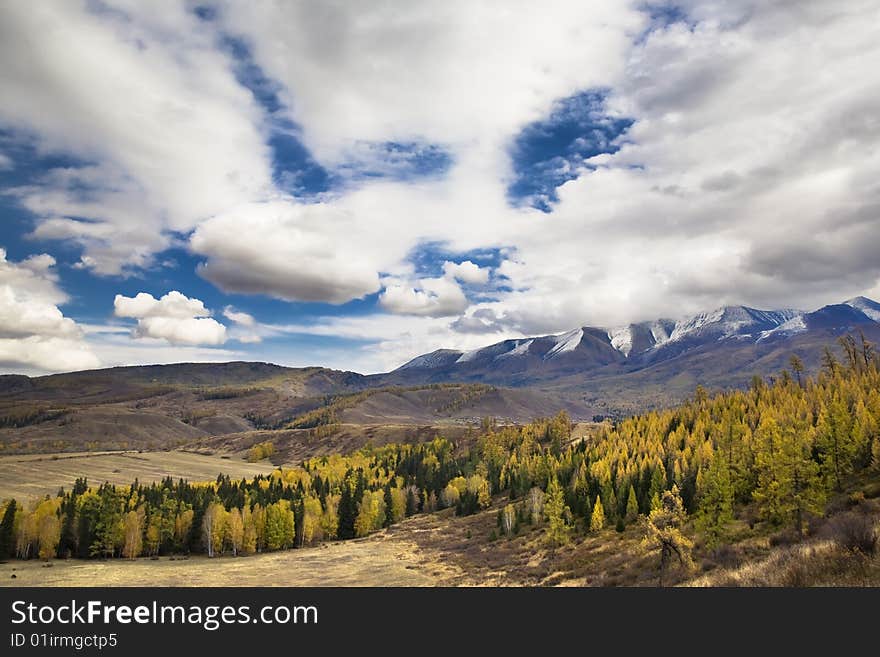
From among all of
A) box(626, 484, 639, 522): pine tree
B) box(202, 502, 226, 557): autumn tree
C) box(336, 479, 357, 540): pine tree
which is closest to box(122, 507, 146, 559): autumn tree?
box(202, 502, 226, 557): autumn tree

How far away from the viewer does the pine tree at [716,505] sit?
202 feet

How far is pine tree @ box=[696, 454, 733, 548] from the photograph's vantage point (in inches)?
2422

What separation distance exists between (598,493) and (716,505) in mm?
38634

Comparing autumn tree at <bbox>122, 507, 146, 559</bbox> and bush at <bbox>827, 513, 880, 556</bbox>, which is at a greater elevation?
bush at <bbox>827, 513, 880, 556</bbox>

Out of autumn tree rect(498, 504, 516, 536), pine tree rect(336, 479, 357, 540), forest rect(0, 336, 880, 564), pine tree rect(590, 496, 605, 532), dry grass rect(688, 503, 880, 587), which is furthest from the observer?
pine tree rect(336, 479, 357, 540)

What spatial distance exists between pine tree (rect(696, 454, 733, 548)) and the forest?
0.27m

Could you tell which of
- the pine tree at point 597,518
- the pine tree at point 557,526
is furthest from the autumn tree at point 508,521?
the pine tree at point 597,518

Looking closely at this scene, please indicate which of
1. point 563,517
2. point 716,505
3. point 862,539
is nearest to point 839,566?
point 862,539

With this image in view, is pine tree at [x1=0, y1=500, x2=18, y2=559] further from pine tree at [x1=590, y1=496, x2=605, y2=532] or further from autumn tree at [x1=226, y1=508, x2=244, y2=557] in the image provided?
pine tree at [x1=590, y1=496, x2=605, y2=532]

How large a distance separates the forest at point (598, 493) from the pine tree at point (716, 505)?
0.27 meters

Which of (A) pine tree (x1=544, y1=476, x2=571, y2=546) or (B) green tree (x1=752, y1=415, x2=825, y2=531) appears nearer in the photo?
(B) green tree (x1=752, y1=415, x2=825, y2=531)
